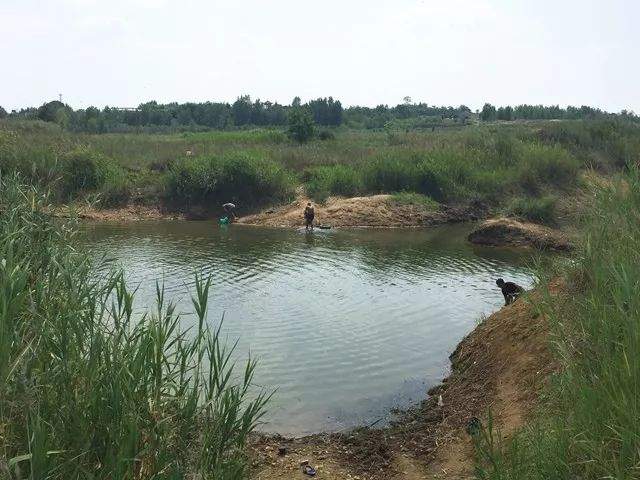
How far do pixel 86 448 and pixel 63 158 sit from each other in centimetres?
2930

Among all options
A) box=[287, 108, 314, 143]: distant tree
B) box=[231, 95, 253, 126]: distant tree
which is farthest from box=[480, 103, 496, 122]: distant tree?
box=[287, 108, 314, 143]: distant tree

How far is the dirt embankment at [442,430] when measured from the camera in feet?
24.5

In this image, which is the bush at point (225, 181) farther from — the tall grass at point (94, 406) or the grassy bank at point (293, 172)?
the tall grass at point (94, 406)

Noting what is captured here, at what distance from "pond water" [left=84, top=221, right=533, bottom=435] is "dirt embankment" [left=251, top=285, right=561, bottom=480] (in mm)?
528

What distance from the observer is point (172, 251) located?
21.4 m

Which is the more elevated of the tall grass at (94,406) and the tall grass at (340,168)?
the tall grass at (340,168)

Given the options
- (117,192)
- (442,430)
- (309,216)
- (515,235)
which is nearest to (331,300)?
(442,430)

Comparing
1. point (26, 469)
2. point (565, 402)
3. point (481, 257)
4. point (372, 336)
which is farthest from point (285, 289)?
point (26, 469)

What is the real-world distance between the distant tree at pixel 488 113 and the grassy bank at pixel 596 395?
107636 millimetres

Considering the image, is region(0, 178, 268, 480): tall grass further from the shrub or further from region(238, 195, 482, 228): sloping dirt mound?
the shrub

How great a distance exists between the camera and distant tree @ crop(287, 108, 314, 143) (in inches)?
2020

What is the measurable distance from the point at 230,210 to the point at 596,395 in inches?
1060

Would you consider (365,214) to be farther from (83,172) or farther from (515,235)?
(83,172)

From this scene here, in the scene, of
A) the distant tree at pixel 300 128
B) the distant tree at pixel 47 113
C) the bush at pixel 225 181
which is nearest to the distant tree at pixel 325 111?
the distant tree at pixel 47 113
